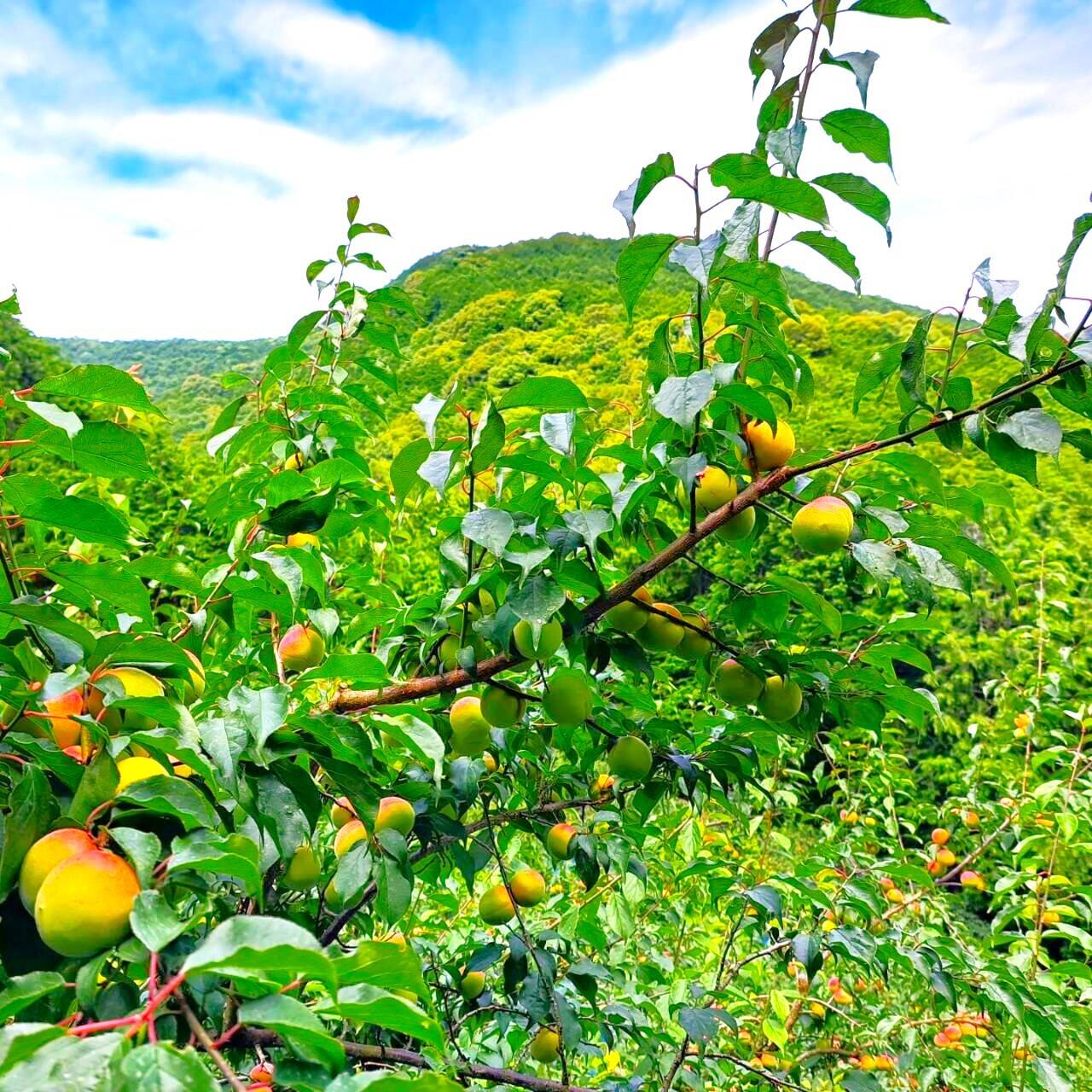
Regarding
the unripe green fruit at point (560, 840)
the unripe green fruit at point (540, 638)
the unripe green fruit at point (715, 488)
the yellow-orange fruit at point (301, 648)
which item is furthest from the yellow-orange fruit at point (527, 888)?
the unripe green fruit at point (715, 488)

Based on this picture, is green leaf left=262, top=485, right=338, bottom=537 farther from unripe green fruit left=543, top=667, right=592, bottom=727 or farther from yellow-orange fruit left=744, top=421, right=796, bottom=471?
yellow-orange fruit left=744, top=421, right=796, bottom=471

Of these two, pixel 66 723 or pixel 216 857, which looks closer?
pixel 216 857

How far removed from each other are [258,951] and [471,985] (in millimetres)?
1094

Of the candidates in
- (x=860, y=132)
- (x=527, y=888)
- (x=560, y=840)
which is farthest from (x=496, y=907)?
(x=860, y=132)

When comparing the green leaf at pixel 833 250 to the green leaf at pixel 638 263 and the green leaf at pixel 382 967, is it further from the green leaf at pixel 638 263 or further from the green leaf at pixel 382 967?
the green leaf at pixel 382 967

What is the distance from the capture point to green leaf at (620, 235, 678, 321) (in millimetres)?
675

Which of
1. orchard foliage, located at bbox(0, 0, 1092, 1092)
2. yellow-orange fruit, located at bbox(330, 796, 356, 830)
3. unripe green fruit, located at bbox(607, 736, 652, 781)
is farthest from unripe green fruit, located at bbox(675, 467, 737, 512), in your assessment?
yellow-orange fruit, located at bbox(330, 796, 356, 830)

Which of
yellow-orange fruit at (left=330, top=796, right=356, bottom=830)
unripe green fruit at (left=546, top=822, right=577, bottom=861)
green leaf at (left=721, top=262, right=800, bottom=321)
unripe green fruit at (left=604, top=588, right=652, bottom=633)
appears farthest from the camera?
unripe green fruit at (left=546, top=822, right=577, bottom=861)

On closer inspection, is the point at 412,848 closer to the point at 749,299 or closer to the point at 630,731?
the point at 630,731

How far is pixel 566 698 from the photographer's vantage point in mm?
874

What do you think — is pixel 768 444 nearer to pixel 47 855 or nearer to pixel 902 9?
pixel 902 9

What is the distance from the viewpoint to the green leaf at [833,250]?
679mm

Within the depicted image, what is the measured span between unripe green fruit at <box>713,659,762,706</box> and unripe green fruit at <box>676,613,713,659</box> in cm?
3

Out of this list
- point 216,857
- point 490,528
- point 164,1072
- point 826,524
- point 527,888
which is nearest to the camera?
point 164,1072
